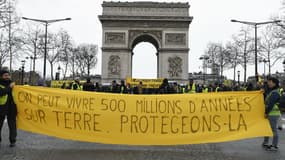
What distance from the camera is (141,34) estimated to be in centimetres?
5325

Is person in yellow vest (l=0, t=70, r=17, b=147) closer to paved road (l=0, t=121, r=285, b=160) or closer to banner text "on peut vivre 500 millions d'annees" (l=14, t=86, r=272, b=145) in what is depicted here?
banner text "on peut vivre 500 millions d'annees" (l=14, t=86, r=272, b=145)

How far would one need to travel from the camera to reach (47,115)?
8.84 m

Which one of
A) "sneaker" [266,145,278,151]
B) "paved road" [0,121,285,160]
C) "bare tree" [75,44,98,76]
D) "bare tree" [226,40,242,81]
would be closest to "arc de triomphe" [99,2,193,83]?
"bare tree" [226,40,242,81]

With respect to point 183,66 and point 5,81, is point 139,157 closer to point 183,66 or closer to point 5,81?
point 5,81

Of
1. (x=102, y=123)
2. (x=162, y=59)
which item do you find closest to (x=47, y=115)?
(x=102, y=123)

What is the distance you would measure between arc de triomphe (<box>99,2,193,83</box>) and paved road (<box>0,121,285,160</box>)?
1659 inches

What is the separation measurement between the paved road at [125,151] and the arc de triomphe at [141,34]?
1659 inches

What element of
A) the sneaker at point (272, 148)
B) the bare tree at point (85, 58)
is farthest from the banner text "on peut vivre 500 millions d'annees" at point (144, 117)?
the bare tree at point (85, 58)

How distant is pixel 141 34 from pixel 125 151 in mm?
45307

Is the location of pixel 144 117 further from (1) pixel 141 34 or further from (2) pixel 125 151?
(1) pixel 141 34

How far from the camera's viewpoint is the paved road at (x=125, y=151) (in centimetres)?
790

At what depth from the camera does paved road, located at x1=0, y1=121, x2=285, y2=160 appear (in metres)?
7.90

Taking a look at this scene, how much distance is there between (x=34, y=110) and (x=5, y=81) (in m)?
0.99

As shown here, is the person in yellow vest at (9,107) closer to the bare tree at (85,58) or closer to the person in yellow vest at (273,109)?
the person in yellow vest at (273,109)
